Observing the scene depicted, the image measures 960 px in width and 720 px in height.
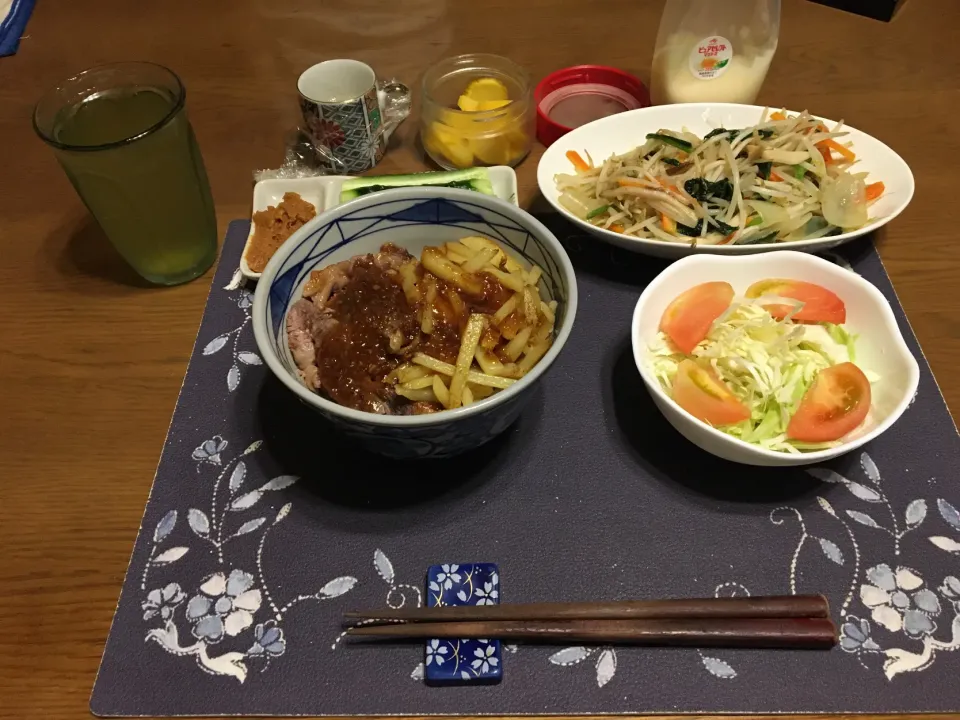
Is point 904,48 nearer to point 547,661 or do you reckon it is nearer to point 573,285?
point 573,285

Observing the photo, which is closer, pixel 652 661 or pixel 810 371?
pixel 652 661

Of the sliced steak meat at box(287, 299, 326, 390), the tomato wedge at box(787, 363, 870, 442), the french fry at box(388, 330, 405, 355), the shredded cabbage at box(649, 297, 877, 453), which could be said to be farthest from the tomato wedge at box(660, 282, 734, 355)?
the sliced steak meat at box(287, 299, 326, 390)

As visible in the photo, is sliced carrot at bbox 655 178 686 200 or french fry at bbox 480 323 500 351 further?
sliced carrot at bbox 655 178 686 200

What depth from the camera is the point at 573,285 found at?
3.33ft

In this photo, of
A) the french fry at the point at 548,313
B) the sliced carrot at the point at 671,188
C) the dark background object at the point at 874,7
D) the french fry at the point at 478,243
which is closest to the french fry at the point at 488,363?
the french fry at the point at 548,313

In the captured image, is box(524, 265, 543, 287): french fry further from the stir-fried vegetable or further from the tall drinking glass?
the tall drinking glass

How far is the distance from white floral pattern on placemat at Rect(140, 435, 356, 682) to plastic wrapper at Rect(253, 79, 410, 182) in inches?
34.4

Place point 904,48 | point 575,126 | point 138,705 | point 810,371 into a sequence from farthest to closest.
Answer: point 904,48 < point 575,126 < point 810,371 < point 138,705

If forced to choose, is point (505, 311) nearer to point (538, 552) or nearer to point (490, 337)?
point (490, 337)

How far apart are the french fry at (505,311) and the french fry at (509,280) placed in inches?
0.7

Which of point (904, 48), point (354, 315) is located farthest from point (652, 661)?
point (904, 48)

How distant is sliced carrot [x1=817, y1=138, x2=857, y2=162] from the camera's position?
159cm

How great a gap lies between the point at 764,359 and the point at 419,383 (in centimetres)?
63

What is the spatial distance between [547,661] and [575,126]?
1.38 meters
